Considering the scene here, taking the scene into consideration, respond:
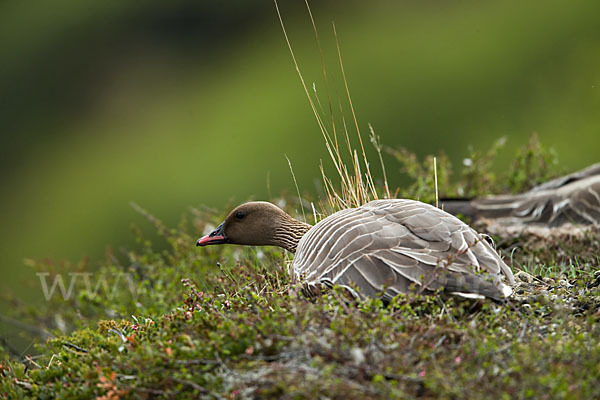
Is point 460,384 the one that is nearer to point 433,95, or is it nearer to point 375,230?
point 375,230

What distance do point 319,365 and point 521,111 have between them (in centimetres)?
1696

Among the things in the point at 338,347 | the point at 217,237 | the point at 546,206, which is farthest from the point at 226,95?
the point at 338,347

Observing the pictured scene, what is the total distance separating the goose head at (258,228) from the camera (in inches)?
278

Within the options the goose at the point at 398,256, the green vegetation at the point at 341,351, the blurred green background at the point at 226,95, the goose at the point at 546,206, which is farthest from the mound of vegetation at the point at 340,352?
the blurred green background at the point at 226,95

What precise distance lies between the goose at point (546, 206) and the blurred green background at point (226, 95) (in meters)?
7.60

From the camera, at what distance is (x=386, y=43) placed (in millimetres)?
23344

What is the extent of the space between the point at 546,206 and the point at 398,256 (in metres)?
4.16

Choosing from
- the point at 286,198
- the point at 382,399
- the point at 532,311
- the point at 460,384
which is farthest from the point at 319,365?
the point at 286,198

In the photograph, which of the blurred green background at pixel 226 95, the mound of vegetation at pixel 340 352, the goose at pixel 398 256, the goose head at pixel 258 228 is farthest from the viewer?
the blurred green background at pixel 226 95

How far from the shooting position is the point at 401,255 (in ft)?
17.4

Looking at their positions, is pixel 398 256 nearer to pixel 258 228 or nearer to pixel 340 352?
pixel 340 352

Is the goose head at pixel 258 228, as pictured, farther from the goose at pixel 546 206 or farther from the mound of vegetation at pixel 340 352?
the goose at pixel 546 206

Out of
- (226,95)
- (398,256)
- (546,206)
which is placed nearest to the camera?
(398,256)

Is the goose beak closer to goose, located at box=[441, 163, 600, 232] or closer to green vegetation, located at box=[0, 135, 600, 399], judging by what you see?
green vegetation, located at box=[0, 135, 600, 399]
